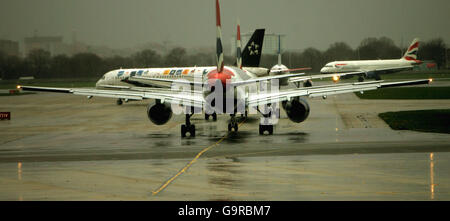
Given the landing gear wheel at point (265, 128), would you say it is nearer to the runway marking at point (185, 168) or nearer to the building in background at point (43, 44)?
the runway marking at point (185, 168)

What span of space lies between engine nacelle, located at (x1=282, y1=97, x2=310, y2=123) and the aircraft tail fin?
16.7m

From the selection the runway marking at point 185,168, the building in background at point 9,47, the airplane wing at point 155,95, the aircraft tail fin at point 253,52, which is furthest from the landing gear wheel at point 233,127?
the building in background at point 9,47

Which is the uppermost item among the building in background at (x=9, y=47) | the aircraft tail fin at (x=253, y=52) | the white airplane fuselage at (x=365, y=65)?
the building in background at (x=9, y=47)

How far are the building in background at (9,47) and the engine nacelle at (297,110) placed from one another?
59.9 m

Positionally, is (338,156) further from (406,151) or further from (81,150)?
(81,150)

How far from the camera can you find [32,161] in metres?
21.5

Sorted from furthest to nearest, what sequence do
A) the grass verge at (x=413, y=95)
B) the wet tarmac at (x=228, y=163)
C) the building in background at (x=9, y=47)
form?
the building in background at (x=9, y=47), the grass verge at (x=413, y=95), the wet tarmac at (x=228, y=163)

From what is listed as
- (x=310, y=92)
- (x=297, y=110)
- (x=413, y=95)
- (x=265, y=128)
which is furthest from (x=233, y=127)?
(x=413, y=95)

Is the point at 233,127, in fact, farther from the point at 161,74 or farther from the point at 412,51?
the point at 412,51

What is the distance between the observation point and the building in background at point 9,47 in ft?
257

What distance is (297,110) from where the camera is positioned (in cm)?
2858

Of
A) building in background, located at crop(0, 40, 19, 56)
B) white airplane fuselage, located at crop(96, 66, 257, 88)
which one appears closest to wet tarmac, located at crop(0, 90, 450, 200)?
white airplane fuselage, located at crop(96, 66, 257, 88)

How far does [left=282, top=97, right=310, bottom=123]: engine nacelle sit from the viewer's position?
28.5 meters
